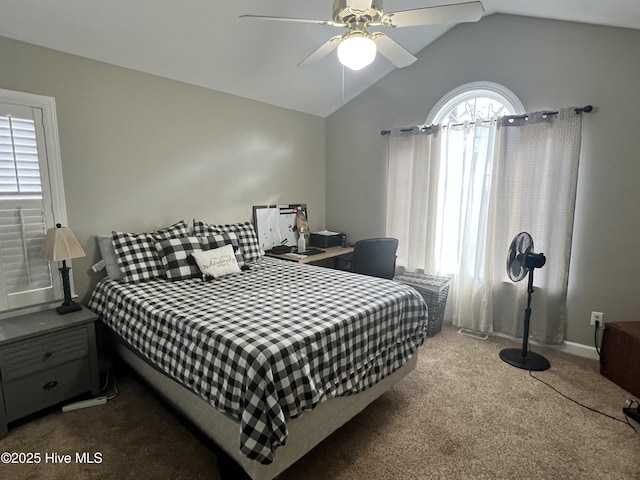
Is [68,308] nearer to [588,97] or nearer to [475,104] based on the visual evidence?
[475,104]

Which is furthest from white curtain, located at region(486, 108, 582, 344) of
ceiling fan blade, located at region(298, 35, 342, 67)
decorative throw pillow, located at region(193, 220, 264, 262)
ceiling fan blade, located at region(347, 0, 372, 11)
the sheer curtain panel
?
decorative throw pillow, located at region(193, 220, 264, 262)

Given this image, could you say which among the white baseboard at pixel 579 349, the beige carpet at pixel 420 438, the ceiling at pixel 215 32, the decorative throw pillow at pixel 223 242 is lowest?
the beige carpet at pixel 420 438

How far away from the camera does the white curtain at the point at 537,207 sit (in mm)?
2750

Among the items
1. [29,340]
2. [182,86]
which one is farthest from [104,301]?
[182,86]

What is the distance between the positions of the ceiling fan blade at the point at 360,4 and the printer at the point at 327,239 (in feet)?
8.75

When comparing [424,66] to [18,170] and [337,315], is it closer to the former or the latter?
[337,315]

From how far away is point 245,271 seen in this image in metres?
2.85

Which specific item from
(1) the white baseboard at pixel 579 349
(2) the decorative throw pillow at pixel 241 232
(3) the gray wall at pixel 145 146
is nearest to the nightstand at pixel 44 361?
(3) the gray wall at pixel 145 146

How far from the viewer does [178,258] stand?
8.44 ft

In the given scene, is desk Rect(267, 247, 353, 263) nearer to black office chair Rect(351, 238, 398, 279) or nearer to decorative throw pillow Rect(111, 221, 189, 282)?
black office chair Rect(351, 238, 398, 279)

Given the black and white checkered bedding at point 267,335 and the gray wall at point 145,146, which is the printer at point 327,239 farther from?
the black and white checkered bedding at point 267,335

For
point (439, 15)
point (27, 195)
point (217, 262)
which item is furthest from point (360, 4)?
point (27, 195)

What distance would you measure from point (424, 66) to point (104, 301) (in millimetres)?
3676

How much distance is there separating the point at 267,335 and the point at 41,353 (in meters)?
1.51
